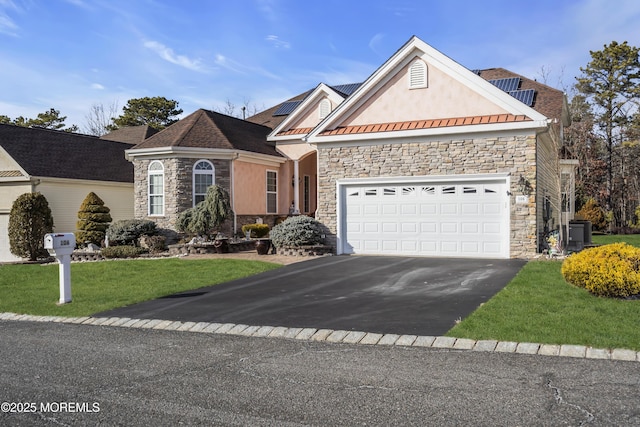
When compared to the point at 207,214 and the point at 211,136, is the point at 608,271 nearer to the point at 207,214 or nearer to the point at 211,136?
the point at 207,214

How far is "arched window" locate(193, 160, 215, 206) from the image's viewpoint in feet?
67.4

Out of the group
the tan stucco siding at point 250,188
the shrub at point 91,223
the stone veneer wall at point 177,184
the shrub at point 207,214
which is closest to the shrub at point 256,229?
the tan stucco siding at point 250,188

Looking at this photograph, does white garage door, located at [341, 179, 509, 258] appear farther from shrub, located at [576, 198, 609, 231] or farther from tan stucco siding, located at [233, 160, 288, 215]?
shrub, located at [576, 198, 609, 231]

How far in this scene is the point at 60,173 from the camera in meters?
23.2

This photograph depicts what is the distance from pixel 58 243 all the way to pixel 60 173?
48.7ft

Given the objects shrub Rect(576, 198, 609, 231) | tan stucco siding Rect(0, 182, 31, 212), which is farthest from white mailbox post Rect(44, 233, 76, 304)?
shrub Rect(576, 198, 609, 231)

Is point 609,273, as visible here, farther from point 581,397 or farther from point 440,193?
point 440,193

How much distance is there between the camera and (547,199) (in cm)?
1703

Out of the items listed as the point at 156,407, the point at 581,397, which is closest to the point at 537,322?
the point at 581,397

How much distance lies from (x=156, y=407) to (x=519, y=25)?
19.2 metres

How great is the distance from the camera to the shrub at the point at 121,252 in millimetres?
18203

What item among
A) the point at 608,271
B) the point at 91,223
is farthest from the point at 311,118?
the point at 608,271

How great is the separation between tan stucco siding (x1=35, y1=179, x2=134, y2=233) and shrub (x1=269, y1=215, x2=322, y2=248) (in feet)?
37.2

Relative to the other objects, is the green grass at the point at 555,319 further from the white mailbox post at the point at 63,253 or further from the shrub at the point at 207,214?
the shrub at the point at 207,214
